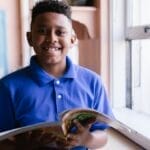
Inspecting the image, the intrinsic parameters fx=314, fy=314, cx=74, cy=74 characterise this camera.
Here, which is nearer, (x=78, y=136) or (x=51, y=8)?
(x=78, y=136)

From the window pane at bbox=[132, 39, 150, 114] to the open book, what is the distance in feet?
3.07

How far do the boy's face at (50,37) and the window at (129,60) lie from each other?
2.46 feet

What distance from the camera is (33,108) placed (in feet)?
2.41

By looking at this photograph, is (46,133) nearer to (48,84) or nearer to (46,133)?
(46,133)

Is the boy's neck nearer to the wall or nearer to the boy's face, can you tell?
the boy's face

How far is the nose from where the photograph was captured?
2.39ft

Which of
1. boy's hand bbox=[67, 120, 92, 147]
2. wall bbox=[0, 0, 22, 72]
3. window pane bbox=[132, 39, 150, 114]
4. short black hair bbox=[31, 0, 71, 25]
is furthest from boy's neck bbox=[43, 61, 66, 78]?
window pane bbox=[132, 39, 150, 114]

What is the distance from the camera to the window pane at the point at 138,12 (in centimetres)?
145

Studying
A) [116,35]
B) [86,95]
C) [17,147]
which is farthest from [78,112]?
[116,35]

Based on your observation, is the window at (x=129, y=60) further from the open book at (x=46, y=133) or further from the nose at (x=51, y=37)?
the open book at (x=46, y=133)

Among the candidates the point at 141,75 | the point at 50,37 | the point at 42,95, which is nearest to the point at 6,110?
the point at 42,95

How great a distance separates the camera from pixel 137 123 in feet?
4.37

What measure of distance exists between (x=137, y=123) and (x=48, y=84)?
67 centimetres

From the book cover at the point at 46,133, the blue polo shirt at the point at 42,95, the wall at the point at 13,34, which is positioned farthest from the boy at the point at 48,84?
the wall at the point at 13,34
